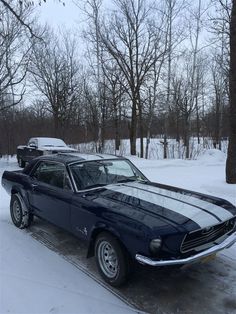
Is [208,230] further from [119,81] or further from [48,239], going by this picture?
[119,81]

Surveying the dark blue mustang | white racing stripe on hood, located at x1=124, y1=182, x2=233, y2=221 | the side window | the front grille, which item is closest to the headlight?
the dark blue mustang

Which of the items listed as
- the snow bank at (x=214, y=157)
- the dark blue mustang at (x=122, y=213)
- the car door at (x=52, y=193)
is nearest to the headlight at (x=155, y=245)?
the dark blue mustang at (x=122, y=213)

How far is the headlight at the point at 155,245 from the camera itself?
3.60 m

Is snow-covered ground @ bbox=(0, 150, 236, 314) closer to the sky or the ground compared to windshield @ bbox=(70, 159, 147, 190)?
closer to the ground

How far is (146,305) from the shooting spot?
376cm

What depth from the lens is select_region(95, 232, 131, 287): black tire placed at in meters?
3.96

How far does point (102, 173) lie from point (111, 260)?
162 centimetres

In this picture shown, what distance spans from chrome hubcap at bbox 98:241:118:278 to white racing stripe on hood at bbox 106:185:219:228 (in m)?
0.79

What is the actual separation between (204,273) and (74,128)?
2560 centimetres

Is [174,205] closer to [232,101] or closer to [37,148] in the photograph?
[232,101]

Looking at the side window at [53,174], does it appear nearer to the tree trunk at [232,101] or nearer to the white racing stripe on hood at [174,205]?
the white racing stripe on hood at [174,205]

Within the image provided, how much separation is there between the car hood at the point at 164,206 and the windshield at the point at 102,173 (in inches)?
9.1

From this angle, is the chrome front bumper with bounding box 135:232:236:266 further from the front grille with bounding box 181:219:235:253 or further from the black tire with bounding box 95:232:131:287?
the black tire with bounding box 95:232:131:287

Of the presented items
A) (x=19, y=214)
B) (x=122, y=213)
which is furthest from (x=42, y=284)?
(x=19, y=214)
